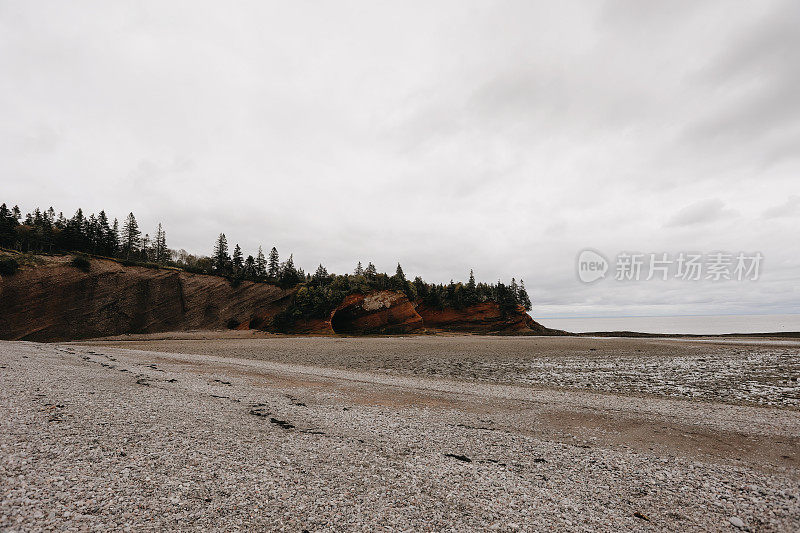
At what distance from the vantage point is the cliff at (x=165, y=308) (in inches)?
1950

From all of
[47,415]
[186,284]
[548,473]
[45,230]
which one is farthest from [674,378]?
[45,230]

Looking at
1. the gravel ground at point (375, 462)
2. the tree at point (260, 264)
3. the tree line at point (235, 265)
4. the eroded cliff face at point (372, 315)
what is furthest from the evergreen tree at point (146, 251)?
the gravel ground at point (375, 462)

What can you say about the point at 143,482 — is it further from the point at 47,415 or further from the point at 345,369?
the point at 345,369

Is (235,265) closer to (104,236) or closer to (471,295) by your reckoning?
(104,236)

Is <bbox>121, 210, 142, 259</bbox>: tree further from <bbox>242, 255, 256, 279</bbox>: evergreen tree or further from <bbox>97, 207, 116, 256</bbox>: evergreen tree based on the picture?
<bbox>242, 255, 256, 279</bbox>: evergreen tree

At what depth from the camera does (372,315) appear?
66000 mm

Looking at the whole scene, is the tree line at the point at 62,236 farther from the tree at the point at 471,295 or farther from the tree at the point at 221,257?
the tree at the point at 471,295

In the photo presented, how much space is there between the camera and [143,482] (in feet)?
18.8

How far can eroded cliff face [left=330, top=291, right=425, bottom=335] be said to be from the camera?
2591 inches

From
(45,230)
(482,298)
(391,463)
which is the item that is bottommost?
(391,463)

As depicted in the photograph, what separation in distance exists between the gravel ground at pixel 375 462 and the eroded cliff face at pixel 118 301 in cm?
5239

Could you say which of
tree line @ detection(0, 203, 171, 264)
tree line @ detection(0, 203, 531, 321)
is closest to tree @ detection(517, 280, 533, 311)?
tree line @ detection(0, 203, 531, 321)

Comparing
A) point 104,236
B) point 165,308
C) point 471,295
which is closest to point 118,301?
point 165,308

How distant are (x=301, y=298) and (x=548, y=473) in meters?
61.3
